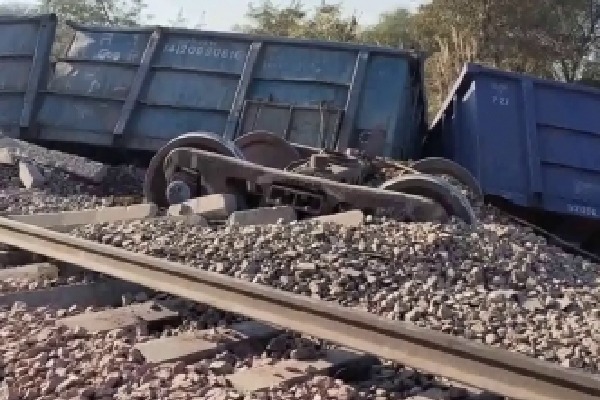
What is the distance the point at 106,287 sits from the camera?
432 centimetres

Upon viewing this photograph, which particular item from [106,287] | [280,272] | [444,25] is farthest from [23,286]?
[444,25]

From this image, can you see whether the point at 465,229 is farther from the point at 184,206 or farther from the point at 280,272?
the point at 184,206

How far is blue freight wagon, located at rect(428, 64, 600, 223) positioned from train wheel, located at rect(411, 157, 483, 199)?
963 millimetres

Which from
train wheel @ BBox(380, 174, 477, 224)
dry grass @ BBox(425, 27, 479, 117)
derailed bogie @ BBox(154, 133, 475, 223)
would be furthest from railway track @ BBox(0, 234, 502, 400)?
dry grass @ BBox(425, 27, 479, 117)

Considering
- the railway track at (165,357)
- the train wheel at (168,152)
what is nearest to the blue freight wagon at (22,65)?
the train wheel at (168,152)

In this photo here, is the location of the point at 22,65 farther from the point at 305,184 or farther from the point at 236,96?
the point at 305,184

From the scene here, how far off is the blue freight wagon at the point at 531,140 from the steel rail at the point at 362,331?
5.49 meters

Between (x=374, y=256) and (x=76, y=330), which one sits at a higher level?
(x=374, y=256)

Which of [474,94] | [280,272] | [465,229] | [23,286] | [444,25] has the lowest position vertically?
[23,286]

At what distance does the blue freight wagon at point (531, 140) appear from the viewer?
29.2ft

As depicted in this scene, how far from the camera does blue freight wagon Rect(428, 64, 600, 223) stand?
8906mm

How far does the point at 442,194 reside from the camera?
5957 mm

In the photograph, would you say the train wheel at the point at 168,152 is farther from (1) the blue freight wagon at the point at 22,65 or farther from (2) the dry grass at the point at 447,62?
(2) the dry grass at the point at 447,62

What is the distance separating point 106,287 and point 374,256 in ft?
4.99
